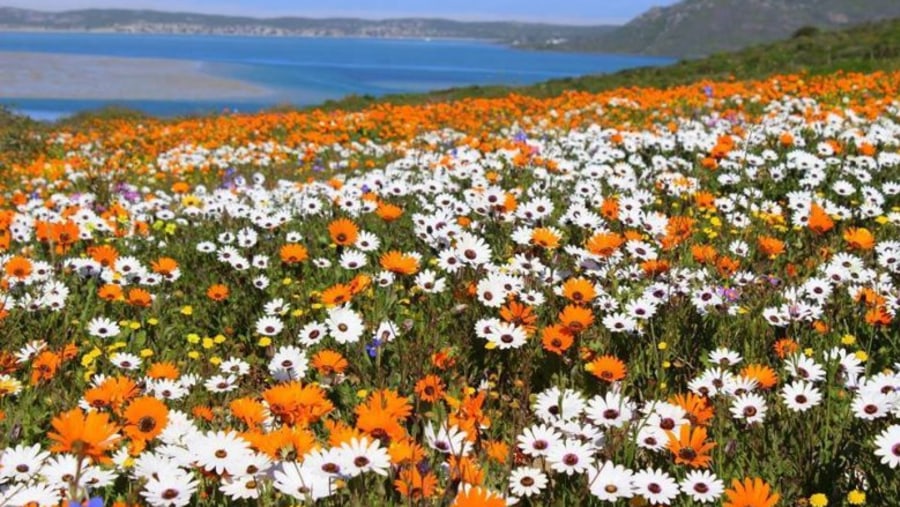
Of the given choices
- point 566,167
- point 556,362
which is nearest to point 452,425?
point 556,362

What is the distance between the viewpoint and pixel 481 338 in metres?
3.58

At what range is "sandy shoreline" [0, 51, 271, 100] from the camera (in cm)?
4884

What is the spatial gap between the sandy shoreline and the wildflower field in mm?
45105

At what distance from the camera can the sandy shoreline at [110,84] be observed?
4884 cm

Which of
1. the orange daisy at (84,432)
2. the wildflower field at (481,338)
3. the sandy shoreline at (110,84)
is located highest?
the orange daisy at (84,432)

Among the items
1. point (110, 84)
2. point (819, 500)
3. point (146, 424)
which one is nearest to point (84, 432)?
point (146, 424)

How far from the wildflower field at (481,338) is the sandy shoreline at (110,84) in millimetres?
45105

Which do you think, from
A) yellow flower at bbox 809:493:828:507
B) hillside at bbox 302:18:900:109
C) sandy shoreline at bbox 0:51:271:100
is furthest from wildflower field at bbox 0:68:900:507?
sandy shoreline at bbox 0:51:271:100

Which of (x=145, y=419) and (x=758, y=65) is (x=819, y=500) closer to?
(x=145, y=419)

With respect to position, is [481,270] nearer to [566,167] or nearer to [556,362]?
[556,362]

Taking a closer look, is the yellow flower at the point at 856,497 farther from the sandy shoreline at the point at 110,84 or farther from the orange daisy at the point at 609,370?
the sandy shoreline at the point at 110,84

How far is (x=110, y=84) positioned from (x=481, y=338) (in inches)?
2316

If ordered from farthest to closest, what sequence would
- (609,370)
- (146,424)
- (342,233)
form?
1. (342,233)
2. (609,370)
3. (146,424)

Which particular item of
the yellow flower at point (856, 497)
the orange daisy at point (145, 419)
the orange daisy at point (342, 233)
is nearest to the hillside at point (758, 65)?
the orange daisy at point (342, 233)
